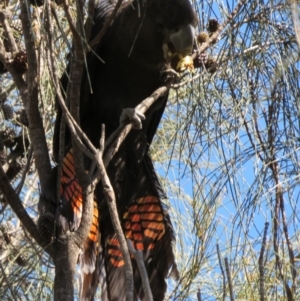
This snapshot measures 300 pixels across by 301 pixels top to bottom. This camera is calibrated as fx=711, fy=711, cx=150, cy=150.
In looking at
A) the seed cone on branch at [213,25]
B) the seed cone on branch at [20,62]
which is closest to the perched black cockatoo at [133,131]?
the seed cone on branch at [213,25]

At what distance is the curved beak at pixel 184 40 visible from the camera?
2.21m

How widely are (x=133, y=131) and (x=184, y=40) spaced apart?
419 millimetres

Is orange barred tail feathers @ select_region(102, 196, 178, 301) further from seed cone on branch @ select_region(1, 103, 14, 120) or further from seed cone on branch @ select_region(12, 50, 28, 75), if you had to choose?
seed cone on branch @ select_region(12, 50, 28, 75)

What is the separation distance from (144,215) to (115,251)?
6.8 inches

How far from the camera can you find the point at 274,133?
6.12 ft

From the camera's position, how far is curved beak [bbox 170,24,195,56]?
2.21m

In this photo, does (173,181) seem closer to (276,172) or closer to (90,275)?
(90,275)

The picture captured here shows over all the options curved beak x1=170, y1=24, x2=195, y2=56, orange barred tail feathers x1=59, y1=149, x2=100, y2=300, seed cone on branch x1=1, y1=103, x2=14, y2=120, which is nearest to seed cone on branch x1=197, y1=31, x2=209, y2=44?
curved beak x1=170, y1=24, x2=195, y2=56

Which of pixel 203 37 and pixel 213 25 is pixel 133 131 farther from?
pixel 213 25

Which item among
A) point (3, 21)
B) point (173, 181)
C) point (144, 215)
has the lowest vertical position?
point (144, 215)

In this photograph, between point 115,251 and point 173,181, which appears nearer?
point 115,251

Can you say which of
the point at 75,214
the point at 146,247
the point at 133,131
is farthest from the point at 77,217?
the point at 133,131

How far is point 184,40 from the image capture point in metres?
2.23

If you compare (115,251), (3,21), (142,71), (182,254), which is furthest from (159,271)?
(3,21)
